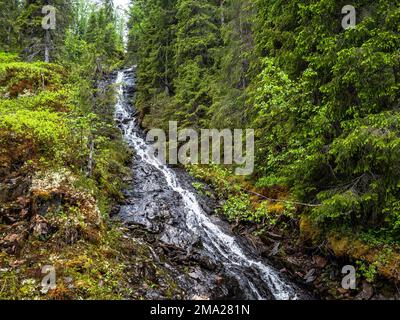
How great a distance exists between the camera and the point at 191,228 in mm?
13086

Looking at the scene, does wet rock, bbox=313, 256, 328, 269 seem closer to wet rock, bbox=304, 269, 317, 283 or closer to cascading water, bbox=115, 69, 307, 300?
wet rock, bbox=304, 269, 317, 283

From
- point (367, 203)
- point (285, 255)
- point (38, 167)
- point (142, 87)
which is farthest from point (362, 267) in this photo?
point (142, 87)

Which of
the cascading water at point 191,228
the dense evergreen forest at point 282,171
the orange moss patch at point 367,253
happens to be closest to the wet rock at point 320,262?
the dense evergreen forest at point 282,171

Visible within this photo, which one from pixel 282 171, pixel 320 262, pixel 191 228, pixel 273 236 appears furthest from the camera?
pixel 191 228

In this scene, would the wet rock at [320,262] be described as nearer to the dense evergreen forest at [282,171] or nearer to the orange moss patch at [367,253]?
the dense evergreen forest at [282,171]

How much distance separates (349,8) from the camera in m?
10.2

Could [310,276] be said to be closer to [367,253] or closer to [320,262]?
[320,262]

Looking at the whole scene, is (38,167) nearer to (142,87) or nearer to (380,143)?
(380,143)

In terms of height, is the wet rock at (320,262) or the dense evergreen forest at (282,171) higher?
the dense evergreen forest at (282,171)

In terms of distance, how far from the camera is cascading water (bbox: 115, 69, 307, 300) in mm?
10367

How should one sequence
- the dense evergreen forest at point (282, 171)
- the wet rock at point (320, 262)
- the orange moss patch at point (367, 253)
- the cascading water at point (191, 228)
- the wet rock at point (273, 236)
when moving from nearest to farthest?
the dense evergreen forest at point (282, 171) < the orange moss patch at point (367, 253) < the cascading water at point (191, 228) < the wet rock at point (320, 262) < the wet rock at point (273, 236)

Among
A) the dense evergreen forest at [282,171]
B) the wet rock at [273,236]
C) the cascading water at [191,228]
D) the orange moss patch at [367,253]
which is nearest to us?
the dense evergreen forest at [282,171]

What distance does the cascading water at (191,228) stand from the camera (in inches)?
408

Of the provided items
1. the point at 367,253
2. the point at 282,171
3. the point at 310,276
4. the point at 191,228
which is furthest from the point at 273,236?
the point at 367,253
